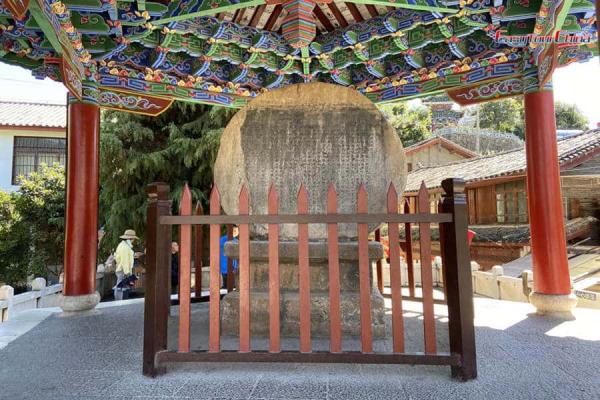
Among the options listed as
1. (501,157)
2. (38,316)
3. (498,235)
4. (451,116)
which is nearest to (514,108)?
(451,116)

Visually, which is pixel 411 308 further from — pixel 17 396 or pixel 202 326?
pixel 17 396

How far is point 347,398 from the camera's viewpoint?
2348 mm

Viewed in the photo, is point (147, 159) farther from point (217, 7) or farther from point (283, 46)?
point (217, 7)

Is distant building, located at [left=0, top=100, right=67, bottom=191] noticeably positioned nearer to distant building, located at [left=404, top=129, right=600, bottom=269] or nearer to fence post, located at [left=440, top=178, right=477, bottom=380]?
distant building, located at [left=404, top=129, right=600, bottom=269]

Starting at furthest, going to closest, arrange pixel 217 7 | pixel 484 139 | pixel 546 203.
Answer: pixel 484 139
pixel 546 203
pixel 217 7

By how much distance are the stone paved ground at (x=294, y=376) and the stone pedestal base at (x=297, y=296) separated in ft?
2.23

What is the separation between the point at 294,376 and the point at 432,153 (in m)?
23.8

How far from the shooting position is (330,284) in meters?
2.69

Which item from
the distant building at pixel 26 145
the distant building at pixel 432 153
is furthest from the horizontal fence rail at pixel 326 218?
the distant building at pixel 432 153

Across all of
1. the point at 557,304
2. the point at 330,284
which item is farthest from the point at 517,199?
the point at 330,284

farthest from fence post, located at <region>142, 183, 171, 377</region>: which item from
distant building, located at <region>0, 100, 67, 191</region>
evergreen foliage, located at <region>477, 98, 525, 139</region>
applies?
evergreen foliage, located at <region>477, 98, 525, 139</region>

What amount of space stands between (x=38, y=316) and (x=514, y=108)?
130 feet

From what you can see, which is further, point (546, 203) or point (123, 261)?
point (123, 261)

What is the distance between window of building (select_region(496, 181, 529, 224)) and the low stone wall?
13423 millimetres
